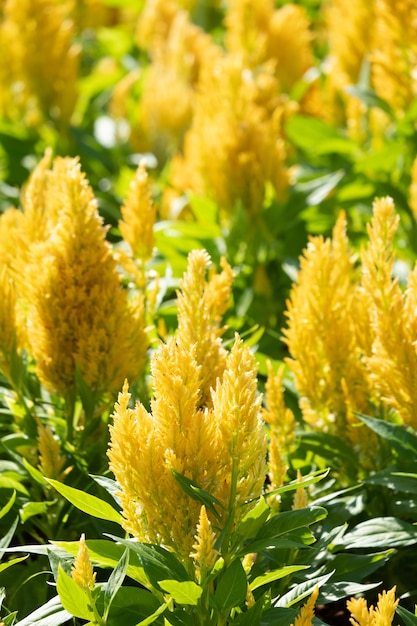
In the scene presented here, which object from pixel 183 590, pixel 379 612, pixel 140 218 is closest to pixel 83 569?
pixel 183 590

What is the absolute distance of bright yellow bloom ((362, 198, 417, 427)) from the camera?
249 centimetres

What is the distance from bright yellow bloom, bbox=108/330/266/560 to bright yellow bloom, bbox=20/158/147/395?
0.64 meters

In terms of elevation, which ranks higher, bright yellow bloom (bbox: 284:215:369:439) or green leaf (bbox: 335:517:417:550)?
bright yellow bloom (bbox: 284:215:369:439)

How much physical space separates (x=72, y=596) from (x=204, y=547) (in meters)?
0.29

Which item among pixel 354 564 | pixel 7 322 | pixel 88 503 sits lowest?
pixel 354 564

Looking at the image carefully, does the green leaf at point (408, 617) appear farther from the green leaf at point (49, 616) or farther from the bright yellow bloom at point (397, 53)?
the bright yellow bloom at point (397, 53)

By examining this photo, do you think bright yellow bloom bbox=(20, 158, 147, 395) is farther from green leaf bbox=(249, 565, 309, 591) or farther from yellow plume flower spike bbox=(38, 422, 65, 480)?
green leaf bbox=(249, 565, 309, 591)

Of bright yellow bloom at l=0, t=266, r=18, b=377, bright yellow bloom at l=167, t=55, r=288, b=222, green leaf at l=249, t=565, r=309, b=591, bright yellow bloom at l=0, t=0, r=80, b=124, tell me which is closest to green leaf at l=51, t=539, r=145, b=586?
green leaf at l=249, t=565, r=309, b=591

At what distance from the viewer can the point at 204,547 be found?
76.4 inches

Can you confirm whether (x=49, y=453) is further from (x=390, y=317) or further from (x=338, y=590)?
(x=390, y=317)

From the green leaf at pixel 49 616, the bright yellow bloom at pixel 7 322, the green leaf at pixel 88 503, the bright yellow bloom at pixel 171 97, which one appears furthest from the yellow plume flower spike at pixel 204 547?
the bright yellow bloom at pixel 171 97

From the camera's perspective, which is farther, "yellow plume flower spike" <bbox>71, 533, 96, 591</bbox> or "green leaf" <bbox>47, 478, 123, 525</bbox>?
"green leaf" <bbox>47, 478, 123, 525</bbox>

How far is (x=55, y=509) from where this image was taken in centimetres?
275

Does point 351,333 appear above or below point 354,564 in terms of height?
above
